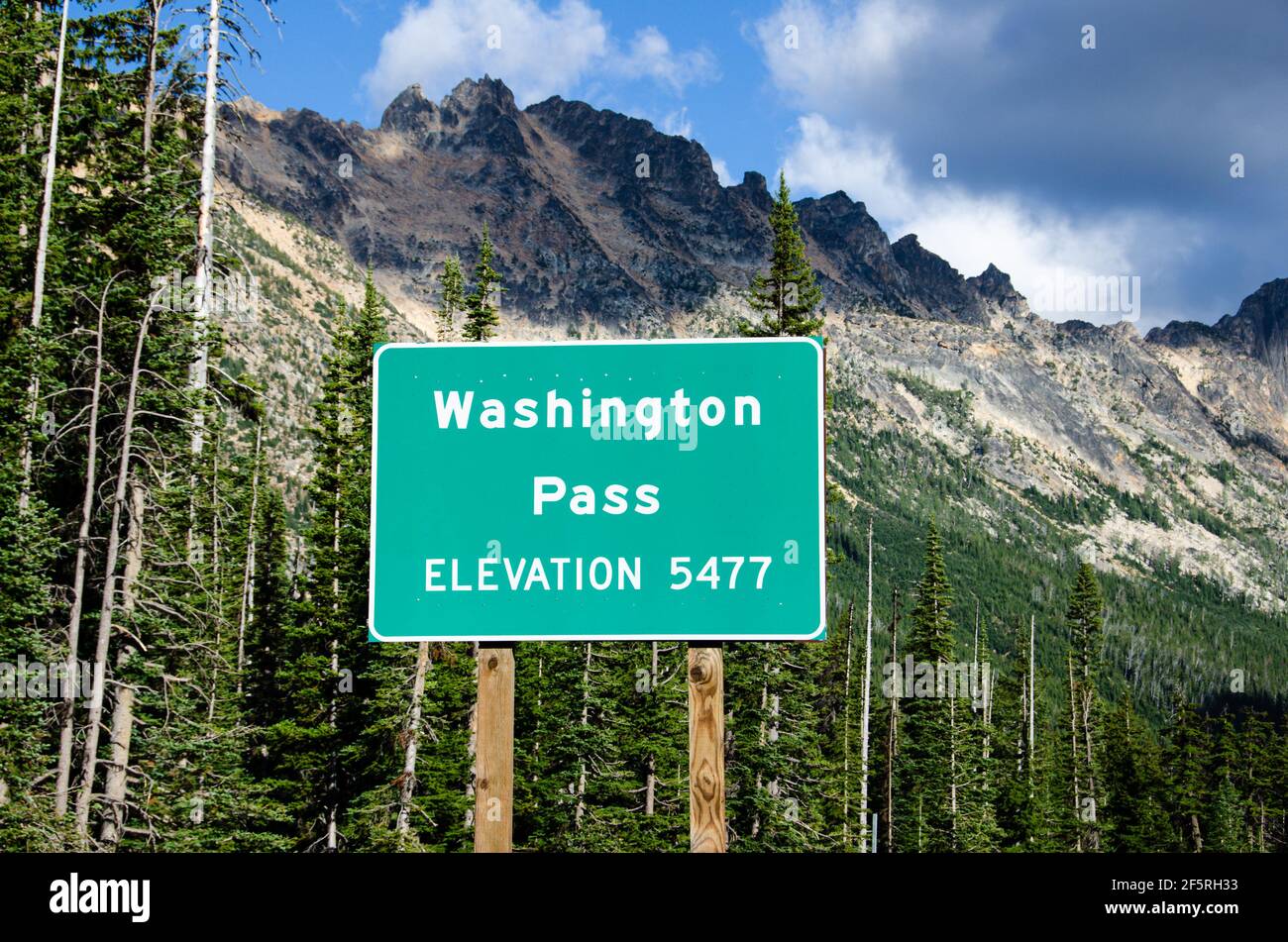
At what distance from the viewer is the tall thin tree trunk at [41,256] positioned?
68.3 ft

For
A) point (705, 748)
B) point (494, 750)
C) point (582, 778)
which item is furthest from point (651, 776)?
point (705, 748)

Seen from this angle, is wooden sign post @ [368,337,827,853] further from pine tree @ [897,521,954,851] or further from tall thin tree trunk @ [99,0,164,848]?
pine tree @ [897,521,954,851]

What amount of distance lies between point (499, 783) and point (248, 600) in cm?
4904

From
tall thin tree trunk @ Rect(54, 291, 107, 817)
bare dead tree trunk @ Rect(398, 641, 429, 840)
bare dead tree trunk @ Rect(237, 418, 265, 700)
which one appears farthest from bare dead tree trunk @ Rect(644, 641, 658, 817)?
tall thin tree trunk @ Rect(54, 291, 107, 817)

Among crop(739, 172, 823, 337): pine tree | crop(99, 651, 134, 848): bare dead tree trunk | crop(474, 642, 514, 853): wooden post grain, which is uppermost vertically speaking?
crop(739, 172, 823, 337): pine tree

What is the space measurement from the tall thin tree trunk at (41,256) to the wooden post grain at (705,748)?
18.4 m

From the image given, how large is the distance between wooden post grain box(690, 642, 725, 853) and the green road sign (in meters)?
0.18

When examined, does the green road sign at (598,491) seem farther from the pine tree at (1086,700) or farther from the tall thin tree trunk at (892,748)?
the pine tree at (1086,700)

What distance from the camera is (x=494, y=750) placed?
5.52 metres

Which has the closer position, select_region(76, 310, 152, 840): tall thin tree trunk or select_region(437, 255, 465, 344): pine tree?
select_region(76, 310, 152, 840): tall thin tree trunk

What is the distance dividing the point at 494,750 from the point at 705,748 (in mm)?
1121

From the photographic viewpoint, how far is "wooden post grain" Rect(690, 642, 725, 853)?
523 centimetres

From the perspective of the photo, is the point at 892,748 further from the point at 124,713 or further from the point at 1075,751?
the point at 124,713
